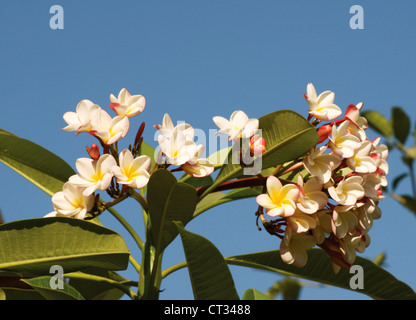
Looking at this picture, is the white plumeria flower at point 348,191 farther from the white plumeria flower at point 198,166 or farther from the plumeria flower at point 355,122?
the white plumeria flower at point 198,166

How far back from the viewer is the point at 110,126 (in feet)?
4.27

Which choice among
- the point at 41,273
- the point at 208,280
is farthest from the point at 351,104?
the point at 41,273

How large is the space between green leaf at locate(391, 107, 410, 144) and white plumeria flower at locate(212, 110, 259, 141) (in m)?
6.67

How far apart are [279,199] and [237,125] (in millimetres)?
209

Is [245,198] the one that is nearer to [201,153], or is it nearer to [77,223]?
[201,153]

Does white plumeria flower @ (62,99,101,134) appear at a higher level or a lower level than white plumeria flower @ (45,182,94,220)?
higher

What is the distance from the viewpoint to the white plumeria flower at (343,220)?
121 cm

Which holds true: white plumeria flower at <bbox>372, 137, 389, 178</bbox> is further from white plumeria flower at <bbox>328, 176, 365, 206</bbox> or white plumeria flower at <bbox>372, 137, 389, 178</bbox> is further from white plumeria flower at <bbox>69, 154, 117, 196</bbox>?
white plumeria flower at <bbox>69, 154, 117, 196</bbox>

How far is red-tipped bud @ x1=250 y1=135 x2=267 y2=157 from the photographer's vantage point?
1251 mm

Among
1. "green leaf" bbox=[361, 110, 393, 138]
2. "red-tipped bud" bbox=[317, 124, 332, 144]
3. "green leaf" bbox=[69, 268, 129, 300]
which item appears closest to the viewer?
"red-tipped bud" bbox=[317, 124, 332, 144]

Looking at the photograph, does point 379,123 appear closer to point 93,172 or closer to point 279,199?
point 279,199

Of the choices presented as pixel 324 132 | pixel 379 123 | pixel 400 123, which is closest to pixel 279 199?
pixel 324 132

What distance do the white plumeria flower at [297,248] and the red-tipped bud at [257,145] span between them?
0.21 metres

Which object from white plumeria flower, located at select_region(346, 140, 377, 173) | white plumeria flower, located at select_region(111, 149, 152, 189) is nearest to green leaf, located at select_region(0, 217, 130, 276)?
white plumeria flower, located at select_region(111, 149, 152, 189)
